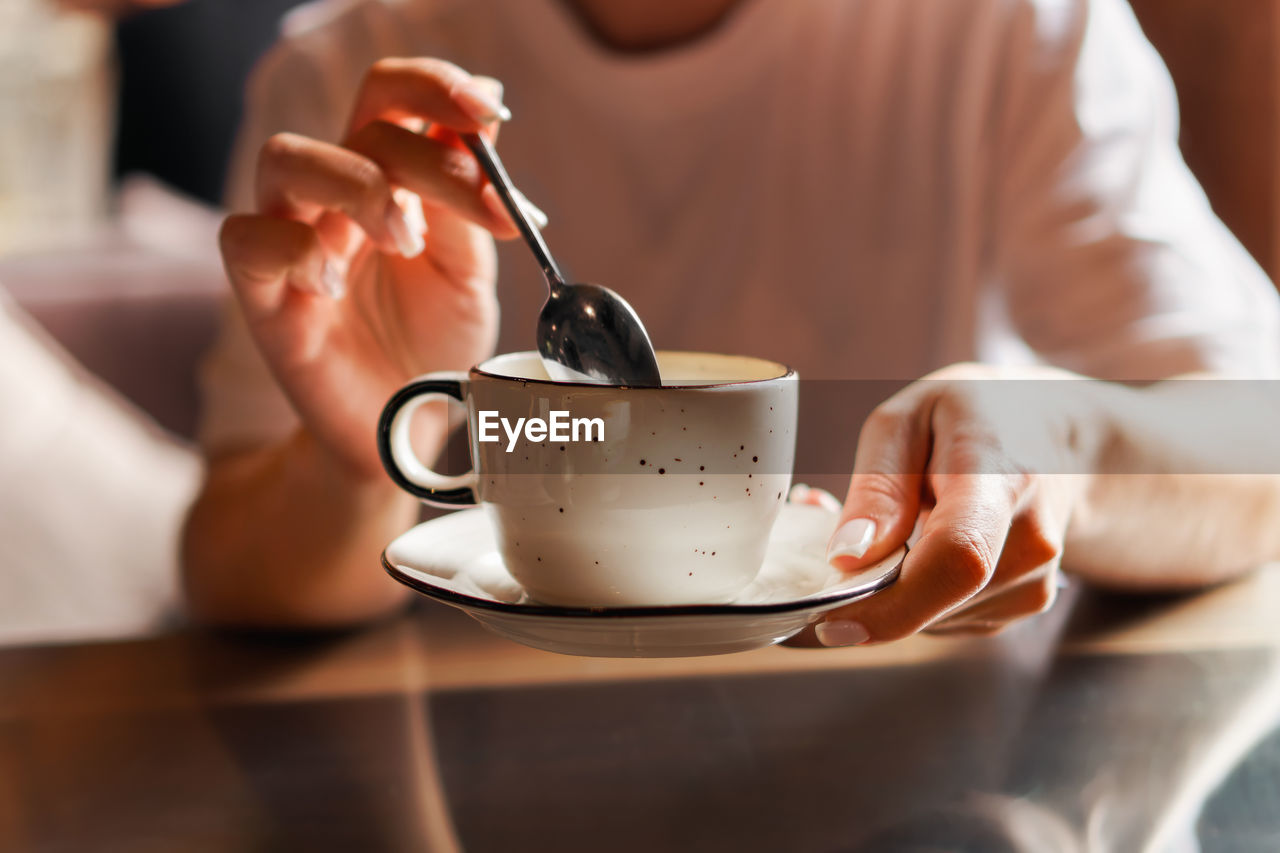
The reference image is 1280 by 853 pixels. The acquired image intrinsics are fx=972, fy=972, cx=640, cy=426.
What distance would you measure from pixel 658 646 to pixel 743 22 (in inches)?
32.7

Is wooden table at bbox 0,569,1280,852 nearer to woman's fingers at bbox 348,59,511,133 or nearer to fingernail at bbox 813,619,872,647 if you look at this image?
fingernail at bbox 813,619,872,647

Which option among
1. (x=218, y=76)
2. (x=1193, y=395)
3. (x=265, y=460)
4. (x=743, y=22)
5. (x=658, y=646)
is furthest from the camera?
(x=218, y=76)

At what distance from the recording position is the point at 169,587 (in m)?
1.04

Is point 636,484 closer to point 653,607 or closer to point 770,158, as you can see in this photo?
point 653,607

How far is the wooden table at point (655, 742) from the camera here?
1.32 ft

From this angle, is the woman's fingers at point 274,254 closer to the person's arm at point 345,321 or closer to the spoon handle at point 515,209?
the person's arm at point 345,321

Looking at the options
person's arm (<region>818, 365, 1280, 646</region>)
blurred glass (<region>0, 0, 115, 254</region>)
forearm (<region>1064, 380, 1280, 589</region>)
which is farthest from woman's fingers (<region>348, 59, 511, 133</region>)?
blurred glass (<region>0, 0, 115, 254</region>)

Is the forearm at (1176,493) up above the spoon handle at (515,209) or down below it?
below

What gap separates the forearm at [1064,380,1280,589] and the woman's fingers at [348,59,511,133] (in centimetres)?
39

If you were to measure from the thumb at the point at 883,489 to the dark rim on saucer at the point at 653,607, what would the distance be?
4cm

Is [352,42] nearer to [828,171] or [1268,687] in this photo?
[828,171]

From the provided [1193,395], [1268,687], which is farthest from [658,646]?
[1193,395]

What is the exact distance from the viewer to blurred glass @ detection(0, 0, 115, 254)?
8.55 ft

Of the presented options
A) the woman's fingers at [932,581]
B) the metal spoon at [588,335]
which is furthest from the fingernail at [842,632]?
the metal spoon at [588,335]
